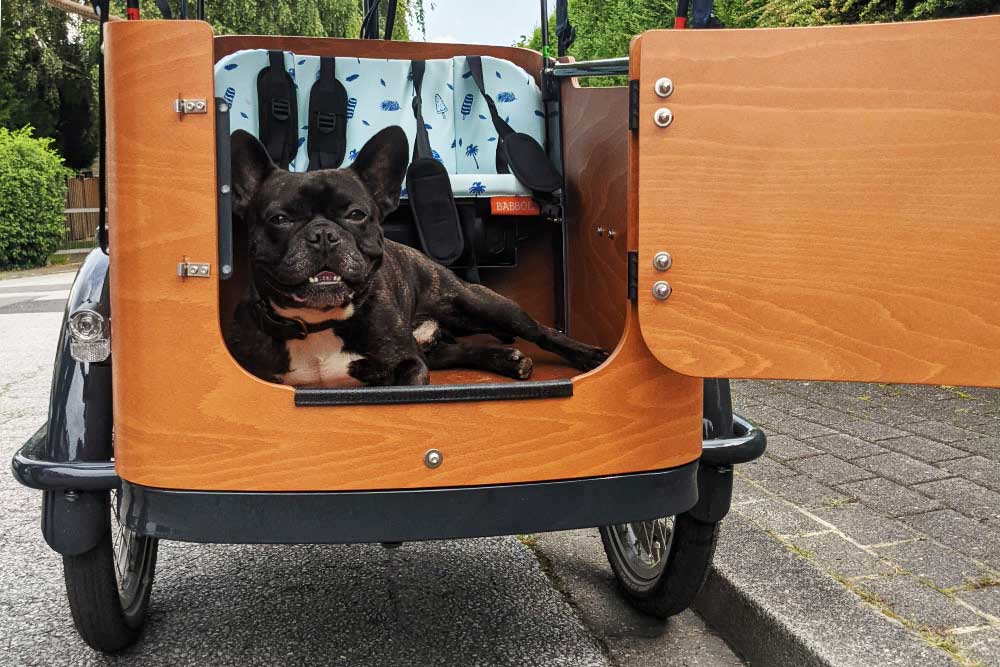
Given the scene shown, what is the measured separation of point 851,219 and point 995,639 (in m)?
1.26

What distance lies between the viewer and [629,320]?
7.01ft

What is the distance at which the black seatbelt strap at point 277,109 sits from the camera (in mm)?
3510

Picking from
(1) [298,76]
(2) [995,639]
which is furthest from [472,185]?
(2) [995,639]

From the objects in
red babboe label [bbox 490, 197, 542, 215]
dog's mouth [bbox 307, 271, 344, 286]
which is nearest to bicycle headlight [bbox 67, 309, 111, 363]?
dog's mouth [bbox 307, 271, 344, 286]

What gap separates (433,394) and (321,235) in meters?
0.57

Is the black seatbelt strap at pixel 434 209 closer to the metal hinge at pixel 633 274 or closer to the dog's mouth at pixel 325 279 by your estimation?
the dog's mouth at pixel 325 279

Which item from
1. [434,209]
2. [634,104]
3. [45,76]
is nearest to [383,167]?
[434,209]

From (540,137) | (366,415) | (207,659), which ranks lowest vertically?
(207,659)

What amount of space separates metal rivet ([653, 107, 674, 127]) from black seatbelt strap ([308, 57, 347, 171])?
1.87 meters

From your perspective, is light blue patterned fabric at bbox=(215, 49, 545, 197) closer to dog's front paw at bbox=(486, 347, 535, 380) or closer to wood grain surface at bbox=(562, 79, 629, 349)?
wood grain surface at bbox=(562, 79, 629, 349)

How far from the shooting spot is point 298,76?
3604mm

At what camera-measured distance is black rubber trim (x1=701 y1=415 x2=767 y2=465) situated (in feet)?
8.30

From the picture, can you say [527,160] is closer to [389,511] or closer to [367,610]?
[367,610]

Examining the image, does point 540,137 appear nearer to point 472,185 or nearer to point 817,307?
point 472,185
